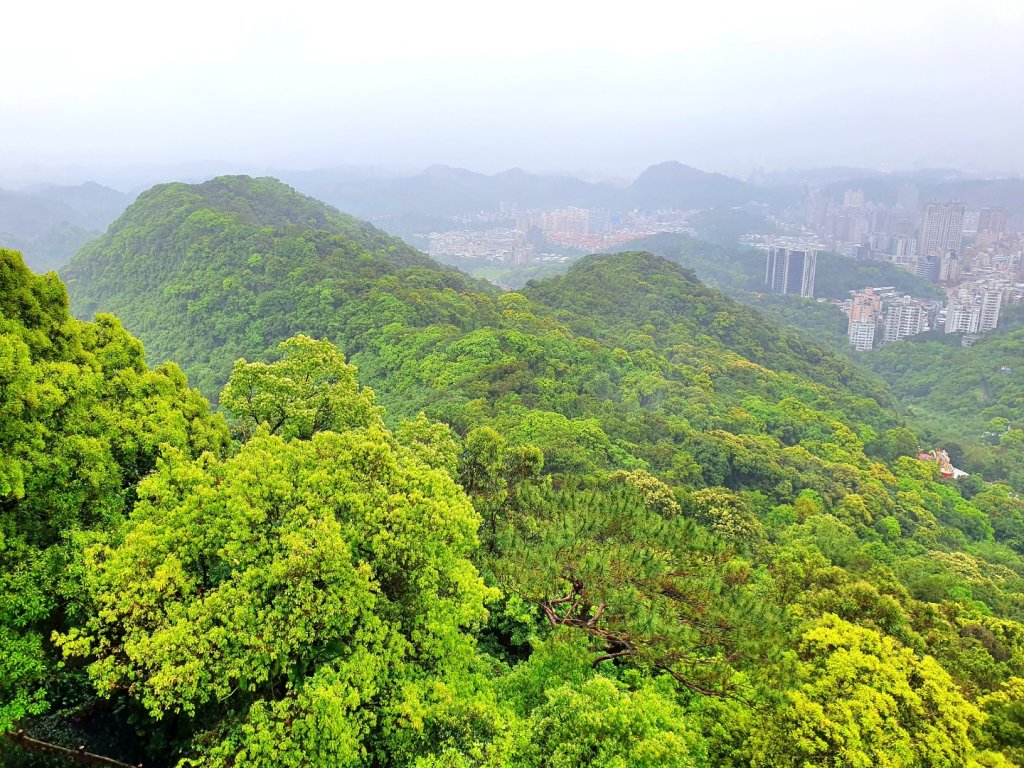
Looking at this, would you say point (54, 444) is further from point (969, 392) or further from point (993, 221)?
point (993, 221)

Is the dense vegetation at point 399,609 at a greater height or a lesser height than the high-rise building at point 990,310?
greater

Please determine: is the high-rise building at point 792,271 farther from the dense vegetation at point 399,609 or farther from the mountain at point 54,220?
the mountain at point 54,220

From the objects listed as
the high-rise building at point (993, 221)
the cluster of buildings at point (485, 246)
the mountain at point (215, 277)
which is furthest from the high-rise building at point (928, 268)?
the mountain at point (215, 277)

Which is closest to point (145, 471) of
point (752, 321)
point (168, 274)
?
point (168, 274)

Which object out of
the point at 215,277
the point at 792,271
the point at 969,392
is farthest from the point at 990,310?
the point at 215,277

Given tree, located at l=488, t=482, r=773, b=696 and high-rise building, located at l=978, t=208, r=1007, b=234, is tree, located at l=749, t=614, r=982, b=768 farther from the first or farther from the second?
high-rise building, located at l=978, t=208, r=1007, b=234

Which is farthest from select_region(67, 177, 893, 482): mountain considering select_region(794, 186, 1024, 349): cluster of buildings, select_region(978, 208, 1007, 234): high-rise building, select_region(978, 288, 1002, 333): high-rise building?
select_region(978, 208, 1007, 234): high-rise building
